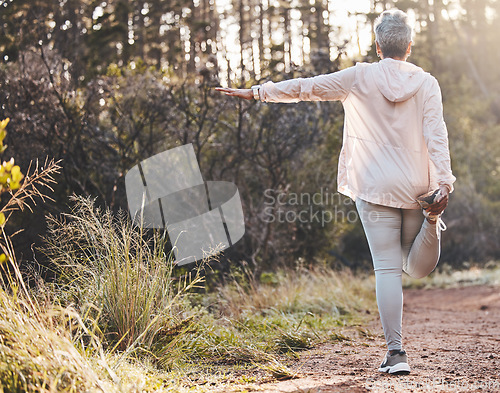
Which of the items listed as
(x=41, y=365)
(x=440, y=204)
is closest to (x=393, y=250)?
(x=440, y=204)

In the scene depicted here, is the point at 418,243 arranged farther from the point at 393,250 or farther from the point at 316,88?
the point at 316,88

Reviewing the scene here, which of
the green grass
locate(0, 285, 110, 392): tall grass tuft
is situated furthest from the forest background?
locate(0, 285, 110, 392): tall grass tuft

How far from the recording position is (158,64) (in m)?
20.6

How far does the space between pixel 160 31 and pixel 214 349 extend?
19547 mm

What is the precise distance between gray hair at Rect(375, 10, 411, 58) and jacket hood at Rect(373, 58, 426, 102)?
70 mm

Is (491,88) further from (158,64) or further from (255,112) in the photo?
(255,112)

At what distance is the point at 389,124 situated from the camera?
3.16 m

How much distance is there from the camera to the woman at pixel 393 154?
10.0 feet

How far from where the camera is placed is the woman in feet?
10.0

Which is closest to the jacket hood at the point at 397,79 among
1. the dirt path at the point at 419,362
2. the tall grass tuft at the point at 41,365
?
the dirt path at the point at 419,362

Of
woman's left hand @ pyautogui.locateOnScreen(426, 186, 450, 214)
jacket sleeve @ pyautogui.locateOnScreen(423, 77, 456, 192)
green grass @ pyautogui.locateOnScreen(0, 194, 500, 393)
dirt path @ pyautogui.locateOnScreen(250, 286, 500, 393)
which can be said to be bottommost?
dirt path @ pyautogui.locateOnScreen(250, 286, 500, 393)

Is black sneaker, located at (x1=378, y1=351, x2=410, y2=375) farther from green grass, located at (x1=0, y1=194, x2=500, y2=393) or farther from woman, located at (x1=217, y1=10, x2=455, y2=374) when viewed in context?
green grass, located at (x1=0, y1=194, x2=500, y2=393)

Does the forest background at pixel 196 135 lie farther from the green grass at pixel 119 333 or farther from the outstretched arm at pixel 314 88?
the outstretched arm at pixel 314 88

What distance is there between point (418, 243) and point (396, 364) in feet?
2.19
